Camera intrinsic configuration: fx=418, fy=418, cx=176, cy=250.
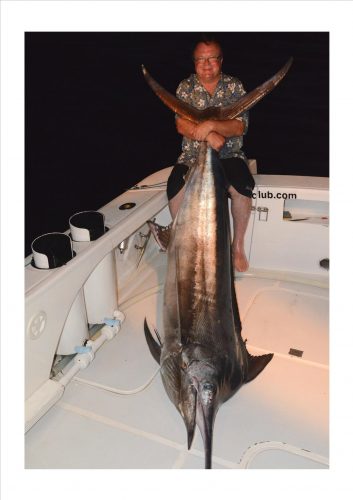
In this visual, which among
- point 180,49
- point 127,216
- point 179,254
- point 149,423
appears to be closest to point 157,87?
point 127,216

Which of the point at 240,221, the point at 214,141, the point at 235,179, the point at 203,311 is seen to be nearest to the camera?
the point at 203,311

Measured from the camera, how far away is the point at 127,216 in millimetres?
2887

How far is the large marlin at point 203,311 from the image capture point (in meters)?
1.99

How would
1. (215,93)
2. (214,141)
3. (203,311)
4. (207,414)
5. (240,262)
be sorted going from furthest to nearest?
(240,262), (215,93), (214,141), (203,311), (207,414)

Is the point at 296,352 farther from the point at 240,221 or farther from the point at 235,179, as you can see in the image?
the point at 235,179

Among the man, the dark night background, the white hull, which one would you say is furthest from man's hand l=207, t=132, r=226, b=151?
the dark night background

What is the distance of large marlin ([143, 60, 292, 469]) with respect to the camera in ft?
6.52

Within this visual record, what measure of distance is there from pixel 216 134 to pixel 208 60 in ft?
2.19

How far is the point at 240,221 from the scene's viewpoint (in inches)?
132

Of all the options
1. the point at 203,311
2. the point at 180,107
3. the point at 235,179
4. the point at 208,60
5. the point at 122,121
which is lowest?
the point at 203,311

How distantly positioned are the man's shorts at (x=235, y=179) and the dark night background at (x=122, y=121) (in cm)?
386

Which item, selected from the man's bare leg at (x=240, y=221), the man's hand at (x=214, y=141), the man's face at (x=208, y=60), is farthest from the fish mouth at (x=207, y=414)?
the man's face at (x=208, y=60)

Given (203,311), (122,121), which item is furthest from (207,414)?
(122,121)

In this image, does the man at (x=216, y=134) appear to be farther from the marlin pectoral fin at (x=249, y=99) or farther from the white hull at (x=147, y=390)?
Answer: the white hull at (x=147, y=390)
